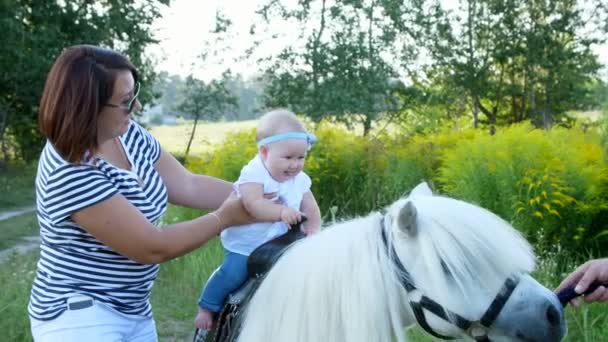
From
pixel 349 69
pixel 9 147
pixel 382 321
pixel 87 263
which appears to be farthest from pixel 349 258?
pixel 9 147

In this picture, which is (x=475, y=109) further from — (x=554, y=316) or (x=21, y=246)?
(x=554, y=316)

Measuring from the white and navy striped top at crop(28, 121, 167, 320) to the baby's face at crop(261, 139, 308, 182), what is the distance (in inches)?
15.4

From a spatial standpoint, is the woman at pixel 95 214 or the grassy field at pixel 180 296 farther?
the grassy field at pixel 180 296

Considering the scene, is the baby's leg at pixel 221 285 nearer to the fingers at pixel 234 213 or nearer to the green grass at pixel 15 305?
the fingers at pixel 234 213

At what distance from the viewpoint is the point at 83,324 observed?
188cm

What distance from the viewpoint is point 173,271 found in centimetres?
625

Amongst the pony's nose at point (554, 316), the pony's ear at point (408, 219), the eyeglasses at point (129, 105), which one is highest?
the eyeglasses at point (129, 105)

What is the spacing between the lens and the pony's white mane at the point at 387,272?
1618 millimetres

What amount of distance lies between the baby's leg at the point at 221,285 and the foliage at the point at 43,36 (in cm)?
1406

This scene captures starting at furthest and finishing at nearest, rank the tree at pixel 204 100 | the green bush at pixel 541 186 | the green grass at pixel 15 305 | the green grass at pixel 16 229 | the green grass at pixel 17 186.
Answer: the tree at pixel 204 100, the green grass at pixel 17 186, the green grass at pixel 16 229, the green bush at pixel 541 186, the green grass at pixel 15 305

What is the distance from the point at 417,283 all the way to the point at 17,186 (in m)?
15.9

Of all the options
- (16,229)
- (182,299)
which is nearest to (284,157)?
(182,299)

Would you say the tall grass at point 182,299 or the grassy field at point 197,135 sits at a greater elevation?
the tall grass at point 182,299

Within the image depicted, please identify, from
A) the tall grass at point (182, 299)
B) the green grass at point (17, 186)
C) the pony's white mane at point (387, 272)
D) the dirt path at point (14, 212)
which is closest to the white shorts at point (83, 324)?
the pony's white mane at point (387, 272)
